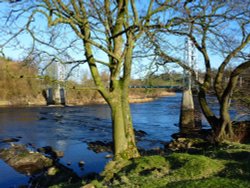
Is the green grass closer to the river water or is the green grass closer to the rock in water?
the river water

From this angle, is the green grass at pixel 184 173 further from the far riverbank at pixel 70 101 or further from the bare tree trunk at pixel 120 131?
the far riverbank at pixel 70 101

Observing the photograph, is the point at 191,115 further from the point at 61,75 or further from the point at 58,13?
the point at 58,13

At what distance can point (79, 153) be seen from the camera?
17.9 metres

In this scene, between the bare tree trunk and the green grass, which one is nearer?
the green grass

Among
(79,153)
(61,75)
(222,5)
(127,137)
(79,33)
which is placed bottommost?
(79,153)

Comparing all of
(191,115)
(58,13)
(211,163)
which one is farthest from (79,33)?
(191,115)

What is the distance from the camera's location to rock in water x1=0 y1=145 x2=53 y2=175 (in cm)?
1477

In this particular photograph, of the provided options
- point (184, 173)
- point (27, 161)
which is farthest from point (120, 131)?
point (27, 161)

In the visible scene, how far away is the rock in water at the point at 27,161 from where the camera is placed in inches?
582

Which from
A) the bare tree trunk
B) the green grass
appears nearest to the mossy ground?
the green grass

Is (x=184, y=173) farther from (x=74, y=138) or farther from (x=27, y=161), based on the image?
(x=74, y=138)

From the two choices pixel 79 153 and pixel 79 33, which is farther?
pixel 79 153

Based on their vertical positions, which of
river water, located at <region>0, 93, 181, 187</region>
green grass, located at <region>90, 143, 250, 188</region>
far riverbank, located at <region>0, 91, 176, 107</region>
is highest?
green grass, located at <region>90, 143, 250, 188</region>

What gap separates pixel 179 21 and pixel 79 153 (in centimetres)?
1034
